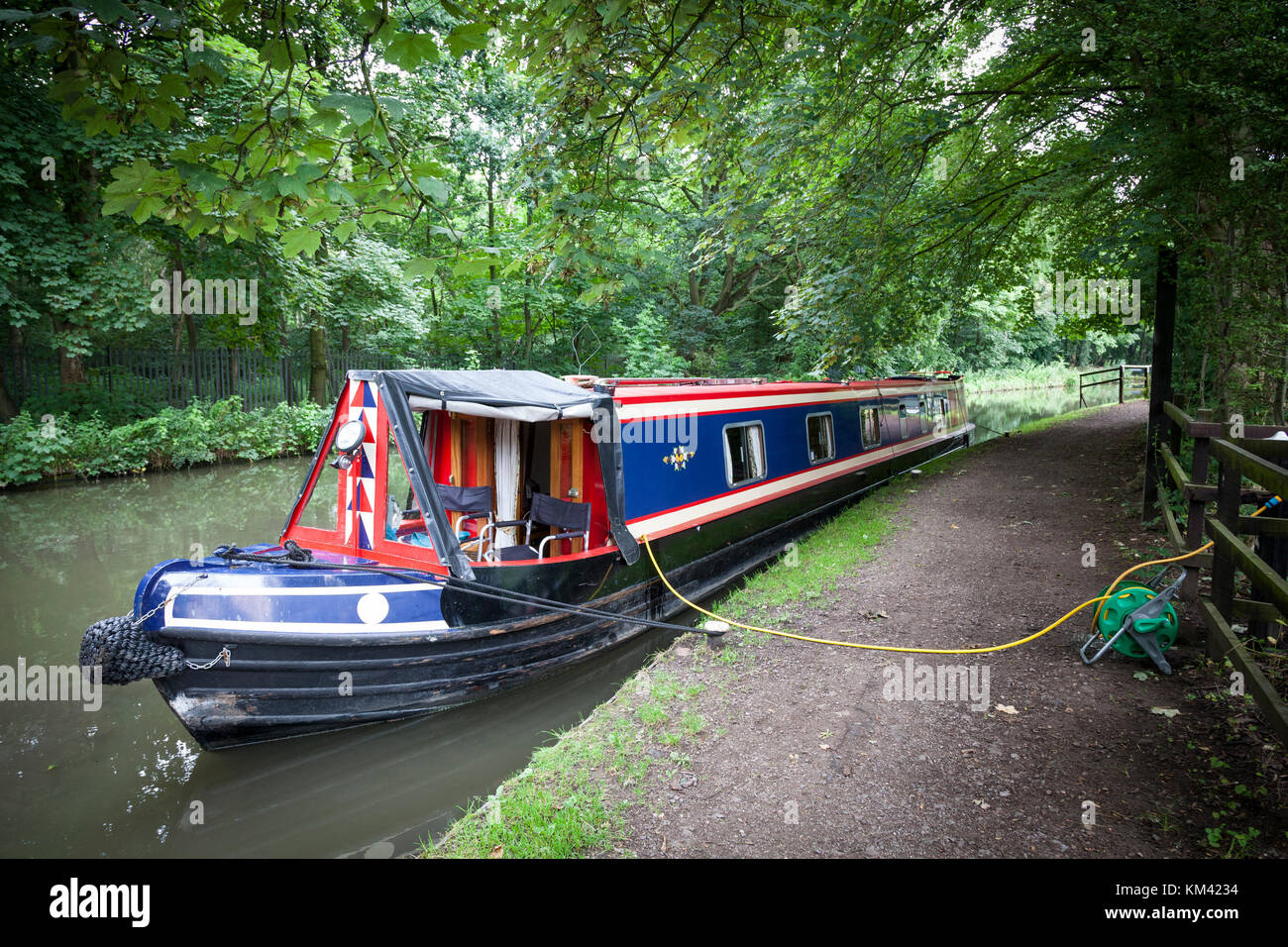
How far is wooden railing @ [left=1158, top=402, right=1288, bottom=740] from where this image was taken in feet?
8.99

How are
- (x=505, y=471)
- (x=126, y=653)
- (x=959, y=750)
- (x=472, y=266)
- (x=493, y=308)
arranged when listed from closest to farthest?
(x=472, y=266), (x=959, y=750), (x=126, y=653), (x=505, y=471), (x=493, y=308)

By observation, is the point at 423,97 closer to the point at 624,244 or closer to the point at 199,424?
the point at 199,424

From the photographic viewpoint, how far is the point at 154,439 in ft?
44.4

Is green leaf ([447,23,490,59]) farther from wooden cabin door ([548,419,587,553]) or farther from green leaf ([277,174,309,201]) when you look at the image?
wooden cabin door ([548,419,587,553])

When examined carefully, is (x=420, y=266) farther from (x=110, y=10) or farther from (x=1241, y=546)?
(x=1241, y=546)

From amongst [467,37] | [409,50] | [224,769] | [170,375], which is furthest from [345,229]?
[170,375]

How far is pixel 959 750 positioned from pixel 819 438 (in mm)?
6539

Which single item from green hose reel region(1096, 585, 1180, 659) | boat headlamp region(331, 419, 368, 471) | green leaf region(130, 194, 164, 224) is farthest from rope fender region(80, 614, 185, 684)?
green hose reel region(1096, 585, 1180, 659)

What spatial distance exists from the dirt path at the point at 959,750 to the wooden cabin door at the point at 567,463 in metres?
1.92

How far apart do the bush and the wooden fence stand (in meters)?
0.60

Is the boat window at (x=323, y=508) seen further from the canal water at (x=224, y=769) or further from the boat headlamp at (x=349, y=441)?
the boat headlamp at (x=349, y=441)

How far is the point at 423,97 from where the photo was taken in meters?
16.1

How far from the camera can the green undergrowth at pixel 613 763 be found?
2.99 m
